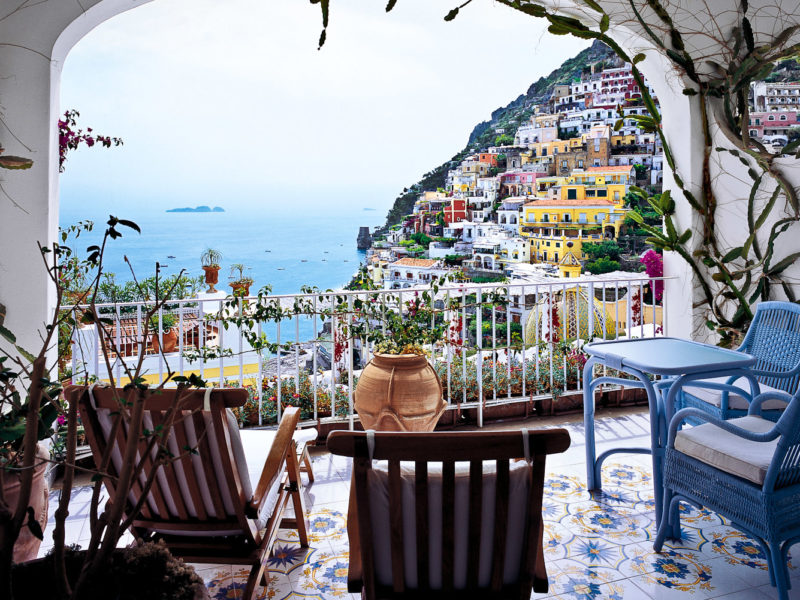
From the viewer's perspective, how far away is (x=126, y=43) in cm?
1259

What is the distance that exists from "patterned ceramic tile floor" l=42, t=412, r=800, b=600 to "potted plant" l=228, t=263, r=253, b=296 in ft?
5.02

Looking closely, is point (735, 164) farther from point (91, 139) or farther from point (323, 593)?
point (91, 139)

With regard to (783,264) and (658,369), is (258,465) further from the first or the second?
(783,264)

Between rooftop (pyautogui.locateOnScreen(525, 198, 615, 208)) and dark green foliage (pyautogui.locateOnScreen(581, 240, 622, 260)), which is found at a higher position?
rooftop (pyautogui.locateOnScreen(525, 198, 615, 208))

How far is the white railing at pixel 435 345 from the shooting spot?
367cm

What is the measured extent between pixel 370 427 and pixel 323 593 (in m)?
1.14

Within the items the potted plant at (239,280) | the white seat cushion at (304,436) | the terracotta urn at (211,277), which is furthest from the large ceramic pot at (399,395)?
the terracotta urn at (211,277)

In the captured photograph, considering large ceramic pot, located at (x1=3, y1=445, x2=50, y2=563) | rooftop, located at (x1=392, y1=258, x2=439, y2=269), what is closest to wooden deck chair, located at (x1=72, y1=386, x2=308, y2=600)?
large ceramic pot, located at (x1=3, y1=445, x2=50, y2=563)

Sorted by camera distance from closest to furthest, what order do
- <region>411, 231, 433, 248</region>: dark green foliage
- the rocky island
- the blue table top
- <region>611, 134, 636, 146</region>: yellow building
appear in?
the blue table top → <region>411, 231, 433, 248</region>: dark green foliage → <region>611, 134, 636, 146</region>: yellow building → the rocky island

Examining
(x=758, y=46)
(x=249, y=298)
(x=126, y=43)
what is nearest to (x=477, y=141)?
(x=126, y=43)

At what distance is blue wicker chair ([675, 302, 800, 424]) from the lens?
9.02ft

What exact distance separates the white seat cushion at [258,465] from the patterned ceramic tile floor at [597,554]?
36 cm

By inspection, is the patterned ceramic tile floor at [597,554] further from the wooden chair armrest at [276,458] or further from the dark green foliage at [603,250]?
the dark green foliage at [603,250]

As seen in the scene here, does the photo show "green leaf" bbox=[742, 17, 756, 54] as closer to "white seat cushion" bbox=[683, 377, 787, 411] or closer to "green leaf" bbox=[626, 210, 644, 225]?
"green leaf" bbox=[626, 210, 644, 225]
